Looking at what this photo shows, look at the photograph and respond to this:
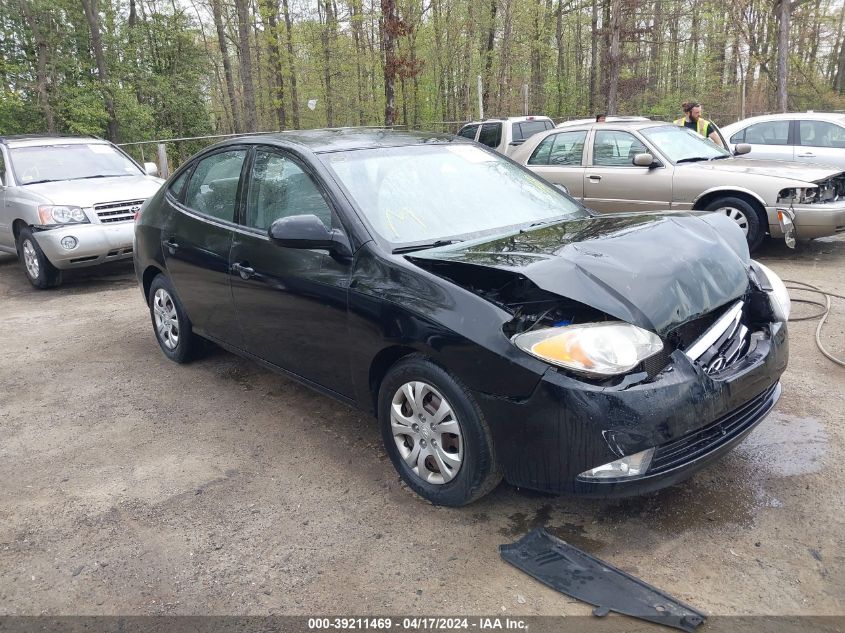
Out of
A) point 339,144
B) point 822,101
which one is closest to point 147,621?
point 339,144

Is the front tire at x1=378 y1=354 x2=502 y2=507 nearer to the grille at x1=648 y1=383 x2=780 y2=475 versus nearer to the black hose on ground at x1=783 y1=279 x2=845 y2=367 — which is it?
the grille at x1=648 y1=383 x2=780 y2=475

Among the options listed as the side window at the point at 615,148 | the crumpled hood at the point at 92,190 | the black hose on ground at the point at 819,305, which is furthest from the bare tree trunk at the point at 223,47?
the black hose on ground at the point at 819,305

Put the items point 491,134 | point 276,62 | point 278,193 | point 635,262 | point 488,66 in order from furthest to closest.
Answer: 1. point 276,62
2. point 488,66
3. point 491,134
4. point 278,193
5. point 635,262

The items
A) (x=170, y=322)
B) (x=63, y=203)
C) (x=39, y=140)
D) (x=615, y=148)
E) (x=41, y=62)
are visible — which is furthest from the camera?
(x=41, y=62)

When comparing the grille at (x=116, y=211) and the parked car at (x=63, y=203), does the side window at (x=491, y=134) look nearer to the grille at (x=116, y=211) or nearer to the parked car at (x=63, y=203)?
the parked car at (x=63, y=203)

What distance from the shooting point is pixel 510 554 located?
286 centimetres

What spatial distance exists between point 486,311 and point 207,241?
2.40 metres

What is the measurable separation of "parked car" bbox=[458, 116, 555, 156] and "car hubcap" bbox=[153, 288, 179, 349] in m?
8.80

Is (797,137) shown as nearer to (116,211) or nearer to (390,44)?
(116,211)

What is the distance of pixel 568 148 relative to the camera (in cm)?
943

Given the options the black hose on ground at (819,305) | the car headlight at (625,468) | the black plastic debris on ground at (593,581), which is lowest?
the black plastic debris on ground at (593,581)

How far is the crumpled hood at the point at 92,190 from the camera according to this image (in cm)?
811

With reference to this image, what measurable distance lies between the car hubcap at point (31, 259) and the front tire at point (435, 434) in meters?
6.66

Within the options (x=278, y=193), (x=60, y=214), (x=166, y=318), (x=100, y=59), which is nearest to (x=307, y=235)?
(x=278, y=193)
